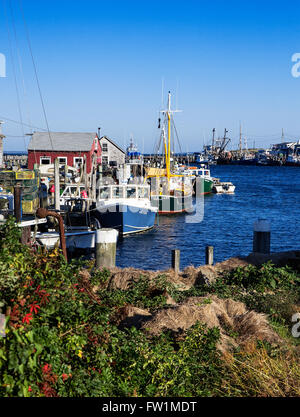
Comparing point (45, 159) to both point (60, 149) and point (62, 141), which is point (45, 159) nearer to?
point (60, 149)

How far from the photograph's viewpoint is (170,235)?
109 feet

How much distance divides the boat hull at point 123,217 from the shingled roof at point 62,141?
59.4 ft

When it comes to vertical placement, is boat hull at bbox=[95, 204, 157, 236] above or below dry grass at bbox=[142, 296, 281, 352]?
below

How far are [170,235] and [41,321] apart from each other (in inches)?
1104

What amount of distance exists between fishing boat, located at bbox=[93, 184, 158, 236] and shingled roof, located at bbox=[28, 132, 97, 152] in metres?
16.9

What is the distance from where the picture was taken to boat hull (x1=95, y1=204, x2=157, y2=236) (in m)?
30.9

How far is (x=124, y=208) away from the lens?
102 ft

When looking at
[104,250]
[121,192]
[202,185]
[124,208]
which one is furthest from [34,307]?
[202,185]

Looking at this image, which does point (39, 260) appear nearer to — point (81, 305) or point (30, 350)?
point (81, 305)

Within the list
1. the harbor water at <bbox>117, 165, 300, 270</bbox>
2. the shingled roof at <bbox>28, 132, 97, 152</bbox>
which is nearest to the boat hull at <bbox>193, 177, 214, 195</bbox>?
the harbor water at <bbox>117, 165, 300, 270</bbox>

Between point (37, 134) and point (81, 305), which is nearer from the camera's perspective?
point (81, 305)

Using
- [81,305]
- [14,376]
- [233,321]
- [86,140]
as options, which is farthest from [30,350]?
[86,140]

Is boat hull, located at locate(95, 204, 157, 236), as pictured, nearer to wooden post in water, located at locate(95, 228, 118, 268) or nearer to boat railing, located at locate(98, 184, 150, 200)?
boat railing, located at locate(98, 184, 150, 200)

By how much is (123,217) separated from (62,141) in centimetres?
2159
